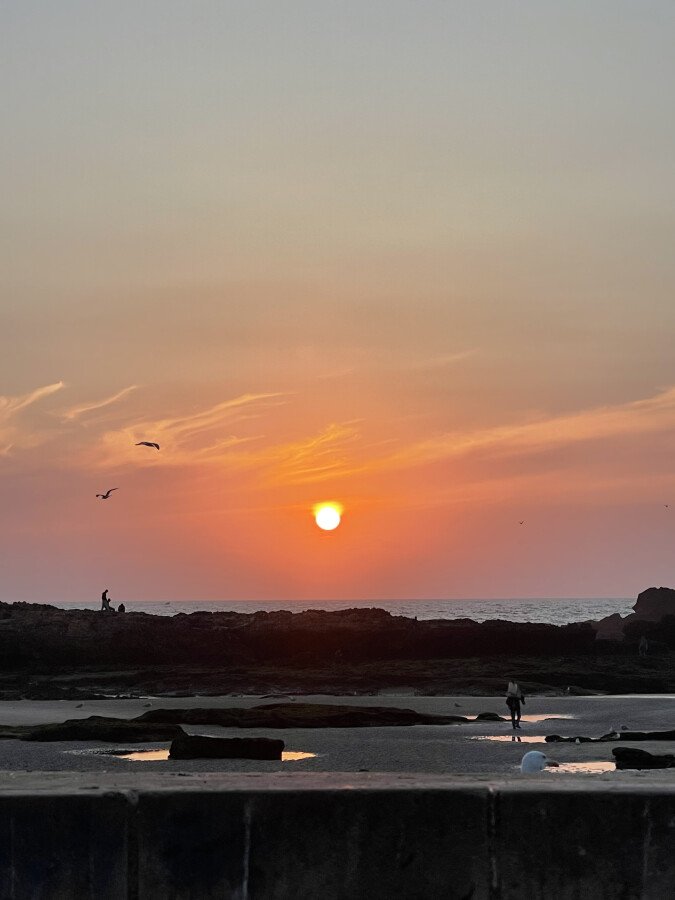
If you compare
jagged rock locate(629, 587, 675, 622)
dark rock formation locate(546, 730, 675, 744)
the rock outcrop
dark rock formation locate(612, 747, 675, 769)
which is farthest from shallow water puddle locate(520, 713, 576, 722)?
jagged rock locate(629, 587, 675, 622)

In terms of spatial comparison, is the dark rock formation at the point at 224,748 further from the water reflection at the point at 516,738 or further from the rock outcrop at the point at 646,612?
the rock outcrop at the point at 646,612

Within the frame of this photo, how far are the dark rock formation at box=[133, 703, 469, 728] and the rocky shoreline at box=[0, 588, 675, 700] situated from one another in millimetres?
10852

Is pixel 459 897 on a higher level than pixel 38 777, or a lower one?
lower

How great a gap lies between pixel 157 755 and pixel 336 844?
16.9m

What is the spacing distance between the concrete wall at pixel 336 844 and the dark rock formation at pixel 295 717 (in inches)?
863

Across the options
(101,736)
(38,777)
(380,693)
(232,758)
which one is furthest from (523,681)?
(38,777)

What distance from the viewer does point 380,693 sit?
41.6 m

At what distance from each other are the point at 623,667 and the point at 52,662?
23.8 m

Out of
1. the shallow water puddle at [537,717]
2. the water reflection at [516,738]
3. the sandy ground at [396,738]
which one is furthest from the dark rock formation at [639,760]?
the shallow water puddle at [537,717]

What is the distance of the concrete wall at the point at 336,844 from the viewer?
587 cm

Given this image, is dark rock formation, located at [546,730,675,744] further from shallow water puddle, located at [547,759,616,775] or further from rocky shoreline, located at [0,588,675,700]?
rocky shoreline, located at [0,588,675,700]

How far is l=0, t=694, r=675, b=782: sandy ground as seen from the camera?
67.7 ft

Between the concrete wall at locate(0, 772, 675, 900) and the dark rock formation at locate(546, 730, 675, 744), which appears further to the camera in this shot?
the dark rock formation at locate(546, 730, 675, 744)

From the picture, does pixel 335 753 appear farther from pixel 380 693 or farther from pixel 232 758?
pixel 380 693
